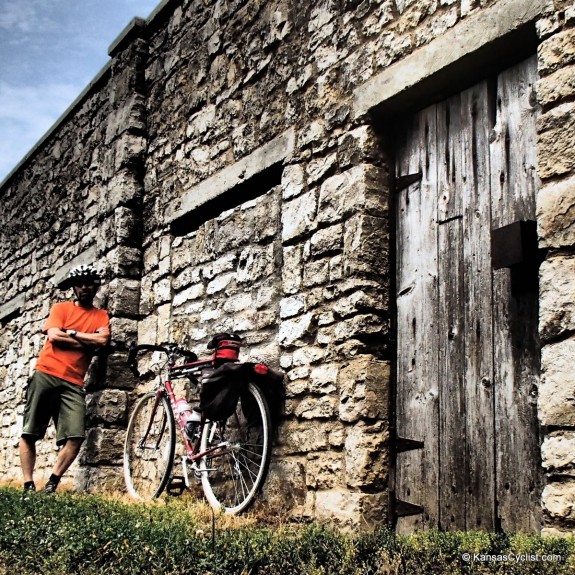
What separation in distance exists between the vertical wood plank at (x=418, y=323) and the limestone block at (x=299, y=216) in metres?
0.56

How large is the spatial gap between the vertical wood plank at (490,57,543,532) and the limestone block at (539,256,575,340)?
41cm

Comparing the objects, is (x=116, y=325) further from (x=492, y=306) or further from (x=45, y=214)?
(x=492, y=306)

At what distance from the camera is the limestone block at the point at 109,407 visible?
6.70m

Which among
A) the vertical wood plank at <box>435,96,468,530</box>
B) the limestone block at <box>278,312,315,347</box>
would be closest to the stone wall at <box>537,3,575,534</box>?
the vertical wood plank at <box>435,96,468,530</box>

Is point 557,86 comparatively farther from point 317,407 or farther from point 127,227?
point 127,227

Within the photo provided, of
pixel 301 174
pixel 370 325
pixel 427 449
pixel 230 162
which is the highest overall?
pixel 230 162

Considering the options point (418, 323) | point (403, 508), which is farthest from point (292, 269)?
point (403, 508)

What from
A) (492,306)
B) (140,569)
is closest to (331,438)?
(492,306)

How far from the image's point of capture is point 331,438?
435 centimetres

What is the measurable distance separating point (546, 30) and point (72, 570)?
3.10 meters

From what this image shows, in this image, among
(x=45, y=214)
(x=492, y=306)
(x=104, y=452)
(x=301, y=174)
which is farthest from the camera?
(x=45, y=214)

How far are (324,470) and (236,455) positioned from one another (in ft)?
3.03

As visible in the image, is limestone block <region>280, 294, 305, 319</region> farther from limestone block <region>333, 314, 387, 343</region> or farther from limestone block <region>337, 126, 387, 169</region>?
limestone block <region>337, 126, 387, 169</region>

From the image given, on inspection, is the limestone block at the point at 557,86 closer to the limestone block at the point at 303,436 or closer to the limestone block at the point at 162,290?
the limestone block at the point at 303,436
